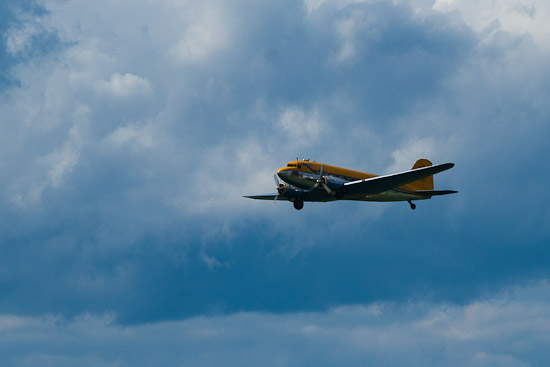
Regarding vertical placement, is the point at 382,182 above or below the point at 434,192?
below

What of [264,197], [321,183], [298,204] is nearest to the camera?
[321,183]

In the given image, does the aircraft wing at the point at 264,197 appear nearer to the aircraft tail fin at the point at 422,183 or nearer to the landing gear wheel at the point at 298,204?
the landing gear wheel at the point at 298,204

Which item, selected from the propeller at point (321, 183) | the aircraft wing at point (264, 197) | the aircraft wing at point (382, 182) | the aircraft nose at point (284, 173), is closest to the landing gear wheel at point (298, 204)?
the propeller at point (321, 183)

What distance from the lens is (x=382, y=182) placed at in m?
76.2

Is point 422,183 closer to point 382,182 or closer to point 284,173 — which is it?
point 382,182

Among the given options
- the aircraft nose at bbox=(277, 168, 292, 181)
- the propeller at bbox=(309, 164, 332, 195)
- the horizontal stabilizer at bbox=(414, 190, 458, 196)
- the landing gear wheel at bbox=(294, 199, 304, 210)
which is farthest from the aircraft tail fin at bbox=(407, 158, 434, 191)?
the aircraft nose at bbox=(277, 168, 292, 181)

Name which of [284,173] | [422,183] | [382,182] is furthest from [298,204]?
[422,183]

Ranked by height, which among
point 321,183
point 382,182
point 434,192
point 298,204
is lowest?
point 298,204

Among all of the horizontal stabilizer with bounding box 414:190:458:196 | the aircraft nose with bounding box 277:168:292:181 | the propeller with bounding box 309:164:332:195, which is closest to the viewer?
the aircraft nose with bounding box 277:168:292:181

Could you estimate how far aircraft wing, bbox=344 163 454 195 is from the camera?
74125mm

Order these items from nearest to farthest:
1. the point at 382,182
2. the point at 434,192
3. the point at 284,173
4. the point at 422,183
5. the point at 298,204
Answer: the point at 284,173 → the point at 382,182 → the point at 298,204 → the point at 434,192 → the point at 422,183

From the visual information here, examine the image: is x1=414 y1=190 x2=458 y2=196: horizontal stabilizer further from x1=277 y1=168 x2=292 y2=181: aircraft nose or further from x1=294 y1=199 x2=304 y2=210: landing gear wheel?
x1=277 y1=168 x2=292 y2=181: aircraft nose

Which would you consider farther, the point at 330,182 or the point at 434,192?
the point at 434,192

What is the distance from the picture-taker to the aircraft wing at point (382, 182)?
243 feet
